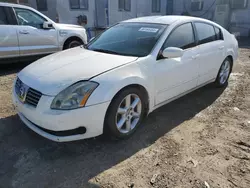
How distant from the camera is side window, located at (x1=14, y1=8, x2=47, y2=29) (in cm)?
582

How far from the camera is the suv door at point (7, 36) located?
217 inches

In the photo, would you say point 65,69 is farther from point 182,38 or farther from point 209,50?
point 209,50

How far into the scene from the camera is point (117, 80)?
2643 mm

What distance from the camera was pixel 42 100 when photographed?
98.3 inches

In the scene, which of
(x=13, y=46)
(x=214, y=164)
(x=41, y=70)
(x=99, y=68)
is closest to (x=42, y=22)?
(x=13, y=46)

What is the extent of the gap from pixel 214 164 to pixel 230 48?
305cm

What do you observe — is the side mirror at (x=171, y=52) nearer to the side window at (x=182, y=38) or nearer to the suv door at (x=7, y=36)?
the side window at (x=182, y=38)

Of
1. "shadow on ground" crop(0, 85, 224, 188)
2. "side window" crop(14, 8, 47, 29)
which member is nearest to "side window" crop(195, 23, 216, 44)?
"shadow on ground" crop(0, 85, 224, 188)

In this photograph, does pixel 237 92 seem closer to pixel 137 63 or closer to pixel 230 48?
pixel 230 48

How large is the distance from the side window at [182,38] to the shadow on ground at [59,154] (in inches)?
44.6

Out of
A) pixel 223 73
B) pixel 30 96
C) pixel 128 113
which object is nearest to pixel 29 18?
pixel 30 96

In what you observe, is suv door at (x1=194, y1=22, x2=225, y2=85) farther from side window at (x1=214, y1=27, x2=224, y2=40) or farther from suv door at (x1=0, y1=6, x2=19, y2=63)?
suv door at (x1=0, y1=6, x2=19, y2=63)

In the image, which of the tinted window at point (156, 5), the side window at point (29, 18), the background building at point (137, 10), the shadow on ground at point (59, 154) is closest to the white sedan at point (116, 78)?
the shadow on ground at point (59, 154)

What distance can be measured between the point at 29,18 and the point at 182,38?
4.32 meters
